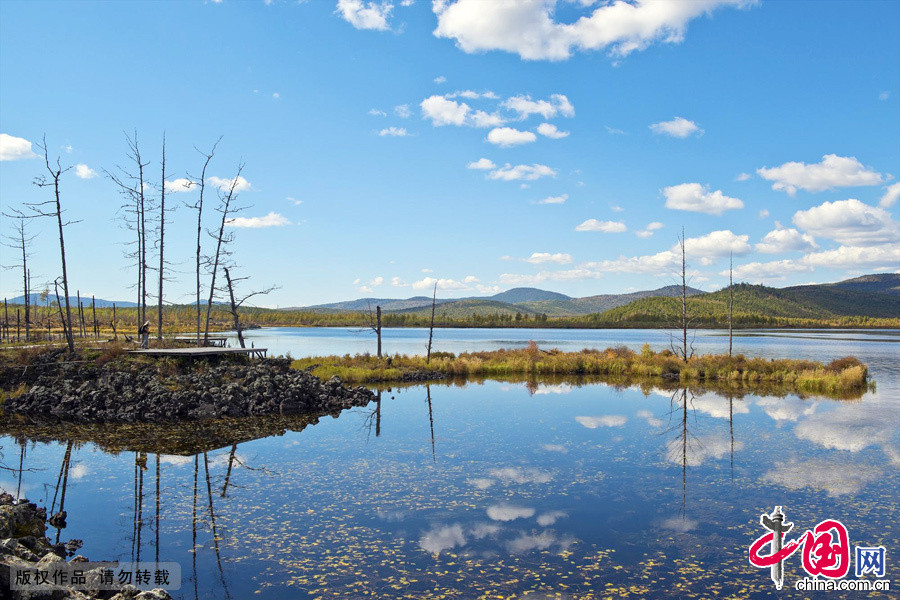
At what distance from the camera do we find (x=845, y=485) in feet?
42.8

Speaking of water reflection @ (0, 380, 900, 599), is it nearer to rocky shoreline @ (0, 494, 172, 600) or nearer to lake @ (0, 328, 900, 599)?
lake @ (0, 328, 900, 599)

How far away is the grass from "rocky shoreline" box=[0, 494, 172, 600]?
22.8m

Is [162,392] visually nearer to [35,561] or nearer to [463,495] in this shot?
[463,495]

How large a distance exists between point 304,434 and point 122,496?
308 inches

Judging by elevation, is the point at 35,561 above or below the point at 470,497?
above

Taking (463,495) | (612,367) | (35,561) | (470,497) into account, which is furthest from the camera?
(612,367)

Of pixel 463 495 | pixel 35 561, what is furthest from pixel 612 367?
pixel 35 561

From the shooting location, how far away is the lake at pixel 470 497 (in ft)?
28.0

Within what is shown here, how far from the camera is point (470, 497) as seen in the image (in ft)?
40.5

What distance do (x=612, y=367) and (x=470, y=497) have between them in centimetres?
3024

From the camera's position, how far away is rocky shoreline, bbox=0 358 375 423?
73.4 feet

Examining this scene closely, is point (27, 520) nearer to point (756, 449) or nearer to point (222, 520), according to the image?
point (222, 520)

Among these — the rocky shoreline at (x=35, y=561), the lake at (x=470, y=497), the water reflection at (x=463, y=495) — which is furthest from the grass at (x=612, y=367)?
the rocky shoreline at (x=35, y=561)

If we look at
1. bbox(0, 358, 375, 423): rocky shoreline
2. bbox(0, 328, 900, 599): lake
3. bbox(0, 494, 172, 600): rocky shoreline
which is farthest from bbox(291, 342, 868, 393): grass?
bbox(0, 494, 172, 600): rocky shoreline
